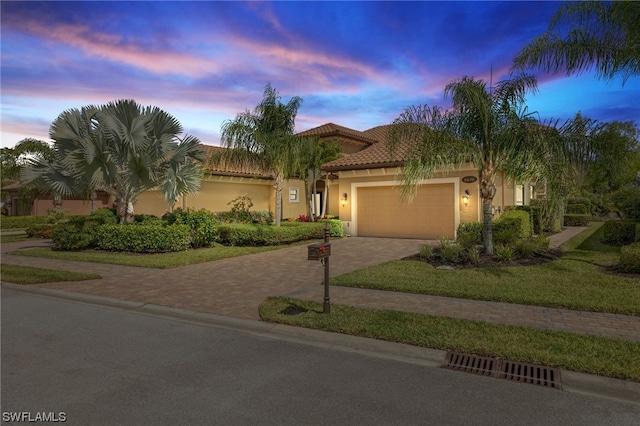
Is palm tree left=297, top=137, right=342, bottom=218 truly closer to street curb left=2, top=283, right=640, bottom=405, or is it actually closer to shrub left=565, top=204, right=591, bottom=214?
street curb left=2, top=283, right=640, bottom=405

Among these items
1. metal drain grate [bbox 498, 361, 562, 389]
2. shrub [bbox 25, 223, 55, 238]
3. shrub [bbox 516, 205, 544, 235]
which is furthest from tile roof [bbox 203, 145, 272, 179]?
metal drain grate [bbox 498, 361, 562, 389]

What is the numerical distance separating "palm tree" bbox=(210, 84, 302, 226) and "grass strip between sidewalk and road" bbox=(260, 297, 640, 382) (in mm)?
10940

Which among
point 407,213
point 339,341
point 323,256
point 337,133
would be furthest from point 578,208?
point 339,341

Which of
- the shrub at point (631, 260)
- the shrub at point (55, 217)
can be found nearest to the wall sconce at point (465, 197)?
the shrub at point (631, 260)

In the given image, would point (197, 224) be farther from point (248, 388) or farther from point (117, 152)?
point (248, 388)

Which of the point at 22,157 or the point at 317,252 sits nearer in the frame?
the point at 317,252

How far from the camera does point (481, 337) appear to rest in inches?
208

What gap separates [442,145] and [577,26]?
13.5ft

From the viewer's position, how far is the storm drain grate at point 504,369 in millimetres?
4148

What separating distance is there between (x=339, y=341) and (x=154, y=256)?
9.92m

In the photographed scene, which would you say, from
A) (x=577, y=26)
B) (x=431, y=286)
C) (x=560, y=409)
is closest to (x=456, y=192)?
(x=577, y=26)

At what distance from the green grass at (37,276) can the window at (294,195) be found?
17499 millimetres

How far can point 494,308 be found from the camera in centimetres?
680

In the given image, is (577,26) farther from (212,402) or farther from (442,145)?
(212,402)
